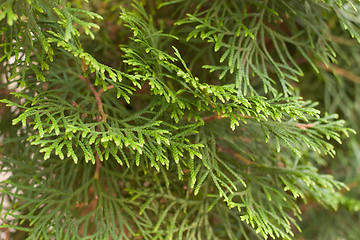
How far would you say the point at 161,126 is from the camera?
2.33ft

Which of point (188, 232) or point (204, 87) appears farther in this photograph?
point (188, 232)

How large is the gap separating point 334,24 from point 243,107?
0.66m

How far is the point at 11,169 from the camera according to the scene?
30.1 inches

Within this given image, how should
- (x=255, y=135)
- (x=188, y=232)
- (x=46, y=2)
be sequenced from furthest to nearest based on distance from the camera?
1. (x=255, y=135)
2. (x=188, y=232)
3. (x=46, y=2)

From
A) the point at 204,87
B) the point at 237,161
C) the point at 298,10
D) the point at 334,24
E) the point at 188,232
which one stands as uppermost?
the point at 334,24

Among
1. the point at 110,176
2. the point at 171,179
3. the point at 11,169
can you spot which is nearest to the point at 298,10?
the point at 171,179

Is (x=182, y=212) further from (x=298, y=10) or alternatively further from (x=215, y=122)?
(x=298, y=10)

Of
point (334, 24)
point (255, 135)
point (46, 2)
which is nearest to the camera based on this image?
point (46, 2)

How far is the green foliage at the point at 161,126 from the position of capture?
2.06 feet

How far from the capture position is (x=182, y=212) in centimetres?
81

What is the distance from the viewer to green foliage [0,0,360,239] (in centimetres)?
63

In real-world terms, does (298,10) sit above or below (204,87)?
above

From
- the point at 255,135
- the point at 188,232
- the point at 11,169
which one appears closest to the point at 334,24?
the point at 255,135

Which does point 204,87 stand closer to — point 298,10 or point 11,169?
point 298,10
